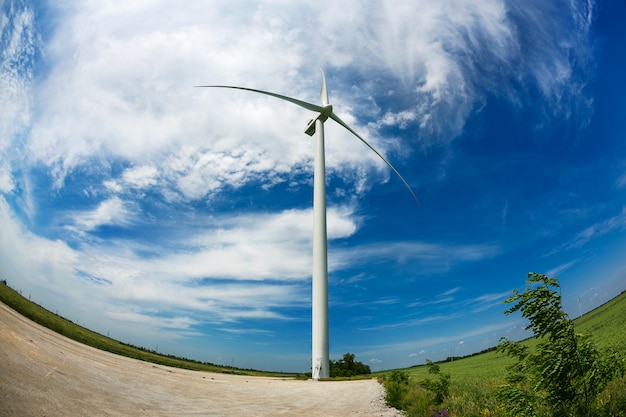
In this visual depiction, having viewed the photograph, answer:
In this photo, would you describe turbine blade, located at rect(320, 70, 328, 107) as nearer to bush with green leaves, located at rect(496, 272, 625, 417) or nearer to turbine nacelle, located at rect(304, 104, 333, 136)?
turbine nacelle, located at rect(304, 104, 333, 136)

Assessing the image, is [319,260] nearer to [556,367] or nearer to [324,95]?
[324,95]

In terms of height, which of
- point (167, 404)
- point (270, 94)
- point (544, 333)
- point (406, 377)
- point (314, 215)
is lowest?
point (406, 377)

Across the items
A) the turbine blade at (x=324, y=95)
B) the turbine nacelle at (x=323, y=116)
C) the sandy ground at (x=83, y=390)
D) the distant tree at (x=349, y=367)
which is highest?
the turbine blade at (x=324, y=95)

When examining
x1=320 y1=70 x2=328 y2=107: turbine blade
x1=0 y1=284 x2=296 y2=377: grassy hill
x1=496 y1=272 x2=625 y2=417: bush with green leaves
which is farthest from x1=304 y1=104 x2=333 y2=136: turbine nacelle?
x1=496 y1=272 x2=625 y2=417: bush with green leaves

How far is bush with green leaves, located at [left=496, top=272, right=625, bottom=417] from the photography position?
7445 mm

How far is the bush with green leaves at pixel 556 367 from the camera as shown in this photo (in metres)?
7.45

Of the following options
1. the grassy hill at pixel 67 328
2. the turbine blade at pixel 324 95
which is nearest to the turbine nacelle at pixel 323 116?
the turbine blade at pixel 324 95

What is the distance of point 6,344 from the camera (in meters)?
10.0

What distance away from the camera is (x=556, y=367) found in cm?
732

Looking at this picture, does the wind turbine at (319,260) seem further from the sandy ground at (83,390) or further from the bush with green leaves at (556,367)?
the bush with green leaves at (556,367)

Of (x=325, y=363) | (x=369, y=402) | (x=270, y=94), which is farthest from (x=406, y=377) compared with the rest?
(x=270, y=94)

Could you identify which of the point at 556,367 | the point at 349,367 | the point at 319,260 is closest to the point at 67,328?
the point at 556,367

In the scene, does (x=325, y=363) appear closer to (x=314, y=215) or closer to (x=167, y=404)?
(x=314, y=215)

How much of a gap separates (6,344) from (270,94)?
50.6m
